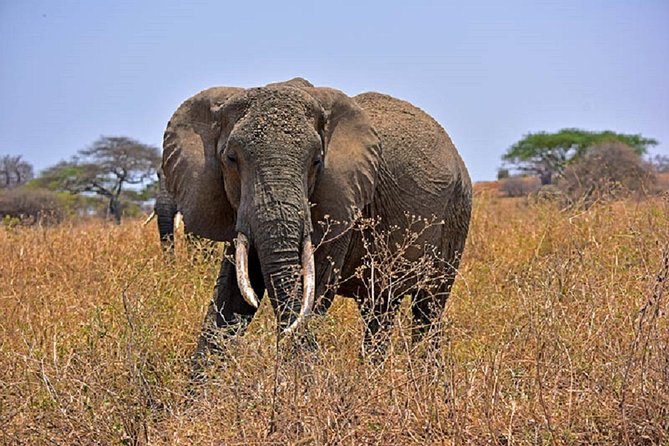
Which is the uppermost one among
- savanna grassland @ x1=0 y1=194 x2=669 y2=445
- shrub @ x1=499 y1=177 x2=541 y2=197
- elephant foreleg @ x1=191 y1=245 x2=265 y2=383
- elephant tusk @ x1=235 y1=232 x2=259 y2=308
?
shrub @ x1=499 y1=177 x2=541 y2=197

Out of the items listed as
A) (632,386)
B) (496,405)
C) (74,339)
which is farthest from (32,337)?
(632,386)

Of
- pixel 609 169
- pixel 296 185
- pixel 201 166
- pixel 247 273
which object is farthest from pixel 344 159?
pixel 609 169

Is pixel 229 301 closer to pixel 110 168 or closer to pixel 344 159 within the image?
pixel 344 159

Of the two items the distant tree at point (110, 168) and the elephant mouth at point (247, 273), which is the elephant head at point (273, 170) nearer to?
the elephant mouth at point (247, 273)

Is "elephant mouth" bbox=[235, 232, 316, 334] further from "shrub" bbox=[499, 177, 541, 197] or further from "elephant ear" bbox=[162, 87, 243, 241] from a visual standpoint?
"shrub" bbox=[499, 177, 541, 197]

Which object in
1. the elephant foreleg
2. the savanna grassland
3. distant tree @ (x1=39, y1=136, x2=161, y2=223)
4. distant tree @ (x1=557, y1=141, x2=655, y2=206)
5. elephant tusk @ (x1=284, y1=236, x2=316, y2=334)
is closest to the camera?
the savanna grassland

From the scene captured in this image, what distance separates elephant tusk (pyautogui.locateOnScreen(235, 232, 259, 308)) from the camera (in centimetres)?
366

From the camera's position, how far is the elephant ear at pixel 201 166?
4.18 meters

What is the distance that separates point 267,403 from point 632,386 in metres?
1.24

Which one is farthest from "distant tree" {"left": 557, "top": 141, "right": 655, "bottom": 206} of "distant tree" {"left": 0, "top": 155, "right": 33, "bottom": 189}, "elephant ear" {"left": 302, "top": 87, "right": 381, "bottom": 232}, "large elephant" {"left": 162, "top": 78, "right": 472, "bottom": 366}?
"distant tree" {"left": 0, "top": 155, "right": 33, "bottom": 189}

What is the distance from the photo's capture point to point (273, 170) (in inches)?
148

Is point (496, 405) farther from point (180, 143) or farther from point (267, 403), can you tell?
point (180, 143)

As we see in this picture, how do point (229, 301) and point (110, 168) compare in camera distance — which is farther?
point (110, 168)

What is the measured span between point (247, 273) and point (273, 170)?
430mm
